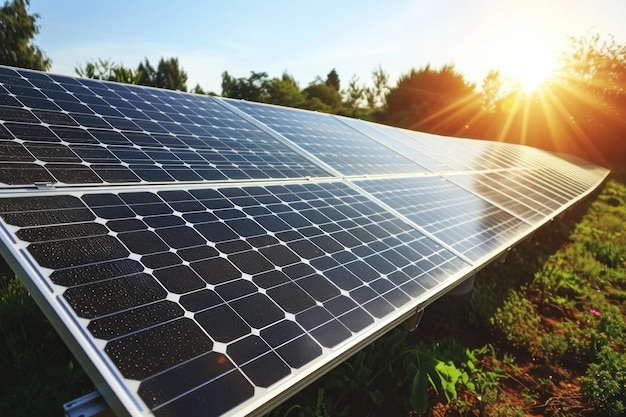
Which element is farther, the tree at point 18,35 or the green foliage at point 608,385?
the tree at point 18,35

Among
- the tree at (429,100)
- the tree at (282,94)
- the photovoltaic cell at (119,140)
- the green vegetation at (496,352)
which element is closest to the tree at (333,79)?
the tree at (429,100)

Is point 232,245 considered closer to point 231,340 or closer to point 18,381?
point 231,340

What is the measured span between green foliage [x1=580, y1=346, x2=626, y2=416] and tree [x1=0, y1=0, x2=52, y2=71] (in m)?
60.6

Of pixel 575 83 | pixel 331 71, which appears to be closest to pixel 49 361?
pixel 575 83

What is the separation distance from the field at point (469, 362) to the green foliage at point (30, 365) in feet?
0.04

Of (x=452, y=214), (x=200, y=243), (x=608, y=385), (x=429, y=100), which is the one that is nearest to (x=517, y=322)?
(x=608, y=385)

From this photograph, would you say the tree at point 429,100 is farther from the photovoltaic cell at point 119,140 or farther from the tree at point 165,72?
the tree at point 165,72

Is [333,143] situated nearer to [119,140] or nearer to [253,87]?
[119,140]

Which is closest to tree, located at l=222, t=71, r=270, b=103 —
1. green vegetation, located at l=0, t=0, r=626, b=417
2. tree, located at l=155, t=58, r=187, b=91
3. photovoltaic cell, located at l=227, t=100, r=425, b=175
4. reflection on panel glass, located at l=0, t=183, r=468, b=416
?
green vegetation, located at l=0, t=0, r=626, b=417

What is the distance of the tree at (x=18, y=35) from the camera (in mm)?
45812

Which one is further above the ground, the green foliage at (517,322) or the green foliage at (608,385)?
the green foliage at (608,385)

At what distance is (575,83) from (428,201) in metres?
43.6

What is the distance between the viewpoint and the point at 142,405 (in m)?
1.57

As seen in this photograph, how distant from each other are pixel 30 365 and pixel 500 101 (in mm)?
50503
